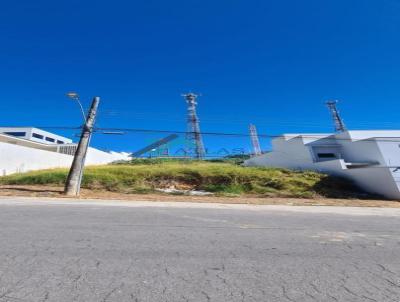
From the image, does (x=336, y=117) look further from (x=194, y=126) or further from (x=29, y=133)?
(x=29, y=133)

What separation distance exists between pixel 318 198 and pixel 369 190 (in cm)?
489

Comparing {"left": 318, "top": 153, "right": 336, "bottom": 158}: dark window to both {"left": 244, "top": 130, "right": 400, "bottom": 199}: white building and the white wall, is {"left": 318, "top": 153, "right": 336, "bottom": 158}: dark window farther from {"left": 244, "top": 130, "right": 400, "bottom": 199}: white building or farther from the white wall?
the white wall

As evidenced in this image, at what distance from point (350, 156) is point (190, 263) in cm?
2797

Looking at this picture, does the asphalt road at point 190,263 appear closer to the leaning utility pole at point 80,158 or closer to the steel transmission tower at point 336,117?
the leaning utility pole at point 80,158

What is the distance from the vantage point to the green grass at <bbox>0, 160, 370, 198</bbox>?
68.6 ft

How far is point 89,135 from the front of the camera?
18.5 meters

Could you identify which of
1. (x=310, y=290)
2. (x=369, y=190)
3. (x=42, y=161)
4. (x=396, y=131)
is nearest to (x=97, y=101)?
(x=42, y=161)

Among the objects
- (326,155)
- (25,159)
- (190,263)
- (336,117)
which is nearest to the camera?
(190,263)

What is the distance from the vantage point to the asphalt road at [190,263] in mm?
3268

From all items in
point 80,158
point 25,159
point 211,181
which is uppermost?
point 25,159

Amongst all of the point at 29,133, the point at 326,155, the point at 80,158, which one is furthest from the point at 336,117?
the point at 29,133

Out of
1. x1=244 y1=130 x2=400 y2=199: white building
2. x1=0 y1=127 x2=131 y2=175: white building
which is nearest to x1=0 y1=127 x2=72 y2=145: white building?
x1=0 y1=127 x2=131 y2=175: white building

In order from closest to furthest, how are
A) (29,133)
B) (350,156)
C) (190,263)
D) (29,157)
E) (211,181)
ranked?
1. (190,263)
2. (211,181)
3. (29,157)
4. (350,156)
5. (29,133)

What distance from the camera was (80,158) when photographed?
59.2ft
